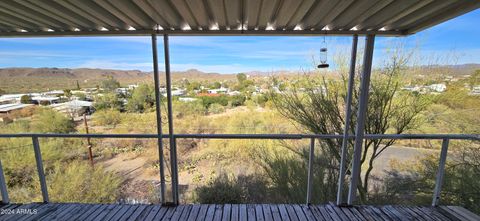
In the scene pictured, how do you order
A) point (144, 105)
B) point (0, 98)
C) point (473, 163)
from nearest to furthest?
point (473, 163) → point (0, 98) → point (144, 105)

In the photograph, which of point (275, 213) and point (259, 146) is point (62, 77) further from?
point (275, 213)

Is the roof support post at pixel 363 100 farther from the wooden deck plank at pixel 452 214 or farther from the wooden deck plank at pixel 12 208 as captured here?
the wooden deck plank at pixel 12 208

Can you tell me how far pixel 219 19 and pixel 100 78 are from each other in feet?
14.7

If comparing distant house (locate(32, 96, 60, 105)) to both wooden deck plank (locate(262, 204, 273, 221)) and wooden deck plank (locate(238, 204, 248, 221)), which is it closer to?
wooden deck plank (locate(238, 204, 248, 221))

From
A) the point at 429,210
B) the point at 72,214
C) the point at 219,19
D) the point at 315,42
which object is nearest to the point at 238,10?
the point at 219,19

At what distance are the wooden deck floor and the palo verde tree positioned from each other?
73.6 inches

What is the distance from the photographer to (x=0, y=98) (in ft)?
14.7

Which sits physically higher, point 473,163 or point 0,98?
point 0,98

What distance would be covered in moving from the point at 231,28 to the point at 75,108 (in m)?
5.26

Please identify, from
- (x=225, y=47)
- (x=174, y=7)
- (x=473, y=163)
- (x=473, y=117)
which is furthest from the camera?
(x=225, y=47)

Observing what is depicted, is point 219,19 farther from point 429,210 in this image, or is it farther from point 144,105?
point 144,105

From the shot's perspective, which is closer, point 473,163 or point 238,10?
point 238,10

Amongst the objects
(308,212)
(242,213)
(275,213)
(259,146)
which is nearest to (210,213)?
(242,213)

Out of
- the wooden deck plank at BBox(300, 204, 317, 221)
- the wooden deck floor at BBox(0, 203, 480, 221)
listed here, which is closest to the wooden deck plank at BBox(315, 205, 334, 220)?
the wooden deck floor at BBox(0, 203, 480, 221)
